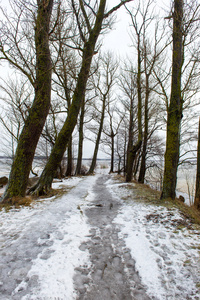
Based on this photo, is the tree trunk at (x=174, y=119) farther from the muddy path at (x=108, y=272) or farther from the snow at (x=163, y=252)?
the muddy path at (x=108, y=272)

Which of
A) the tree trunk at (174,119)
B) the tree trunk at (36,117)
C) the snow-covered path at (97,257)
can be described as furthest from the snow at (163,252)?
the tree trunk at (36,117)

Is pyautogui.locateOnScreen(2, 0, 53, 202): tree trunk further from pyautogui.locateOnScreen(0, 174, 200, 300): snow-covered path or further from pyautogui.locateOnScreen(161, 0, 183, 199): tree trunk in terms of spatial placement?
pyautogui.locateOnScreen(161, 0, 183, 199): tree trunk

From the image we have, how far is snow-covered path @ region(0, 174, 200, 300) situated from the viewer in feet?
4.97

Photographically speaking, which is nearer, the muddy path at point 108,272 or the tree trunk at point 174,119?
the muddy path at point 108,272

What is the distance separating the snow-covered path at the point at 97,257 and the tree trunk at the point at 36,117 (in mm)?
1128

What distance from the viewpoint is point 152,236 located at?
2604mm

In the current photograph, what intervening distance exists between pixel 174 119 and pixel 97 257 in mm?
4157

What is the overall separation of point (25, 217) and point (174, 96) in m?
5.03

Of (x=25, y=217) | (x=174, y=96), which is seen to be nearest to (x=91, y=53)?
(x=174, y=96)

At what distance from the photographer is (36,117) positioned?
454 centimetres

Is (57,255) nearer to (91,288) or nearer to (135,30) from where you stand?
(91,288)

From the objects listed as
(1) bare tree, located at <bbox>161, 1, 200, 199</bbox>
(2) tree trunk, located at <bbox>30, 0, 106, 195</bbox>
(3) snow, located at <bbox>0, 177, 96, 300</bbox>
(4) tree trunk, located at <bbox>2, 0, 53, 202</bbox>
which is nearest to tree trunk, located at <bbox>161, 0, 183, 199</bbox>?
(1) bare tree, located at <bbox>161, 1, 200, 199</bbox>

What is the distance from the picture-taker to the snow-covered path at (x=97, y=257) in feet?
4.97

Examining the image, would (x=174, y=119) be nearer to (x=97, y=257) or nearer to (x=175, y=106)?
(x=175, y=106)
